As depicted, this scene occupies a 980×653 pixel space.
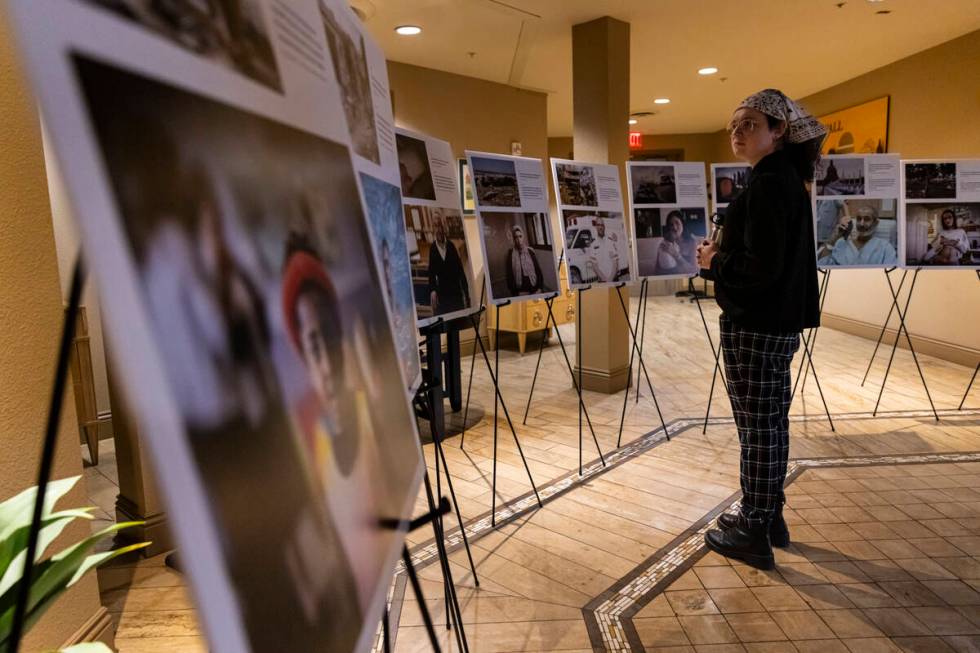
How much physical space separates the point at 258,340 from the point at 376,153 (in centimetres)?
89

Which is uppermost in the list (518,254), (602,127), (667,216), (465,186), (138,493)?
(602,127)

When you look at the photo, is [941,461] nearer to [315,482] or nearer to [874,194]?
[874,194]

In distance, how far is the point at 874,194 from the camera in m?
3.79

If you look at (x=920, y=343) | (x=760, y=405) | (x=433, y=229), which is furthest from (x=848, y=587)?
(x=920, y=343)

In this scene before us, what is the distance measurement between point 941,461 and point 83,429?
4.70 meters

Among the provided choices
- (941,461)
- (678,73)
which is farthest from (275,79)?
(678,73)

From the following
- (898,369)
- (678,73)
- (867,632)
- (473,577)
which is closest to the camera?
(867,632)

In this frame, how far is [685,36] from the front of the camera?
481 centimetres

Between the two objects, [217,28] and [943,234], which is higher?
[217,28]

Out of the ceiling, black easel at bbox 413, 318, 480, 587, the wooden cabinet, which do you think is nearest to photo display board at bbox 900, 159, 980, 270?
the ceiling

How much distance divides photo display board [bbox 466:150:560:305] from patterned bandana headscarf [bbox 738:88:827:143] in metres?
1.01

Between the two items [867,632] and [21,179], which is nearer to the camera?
[21,179]

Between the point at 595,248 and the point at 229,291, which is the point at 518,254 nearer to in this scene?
the point at 595,248

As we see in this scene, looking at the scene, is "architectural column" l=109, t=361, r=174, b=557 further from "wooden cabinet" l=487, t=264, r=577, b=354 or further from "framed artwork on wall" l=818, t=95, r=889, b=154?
"framed artwork on wall" l=818, t=95, r=889, b=154
